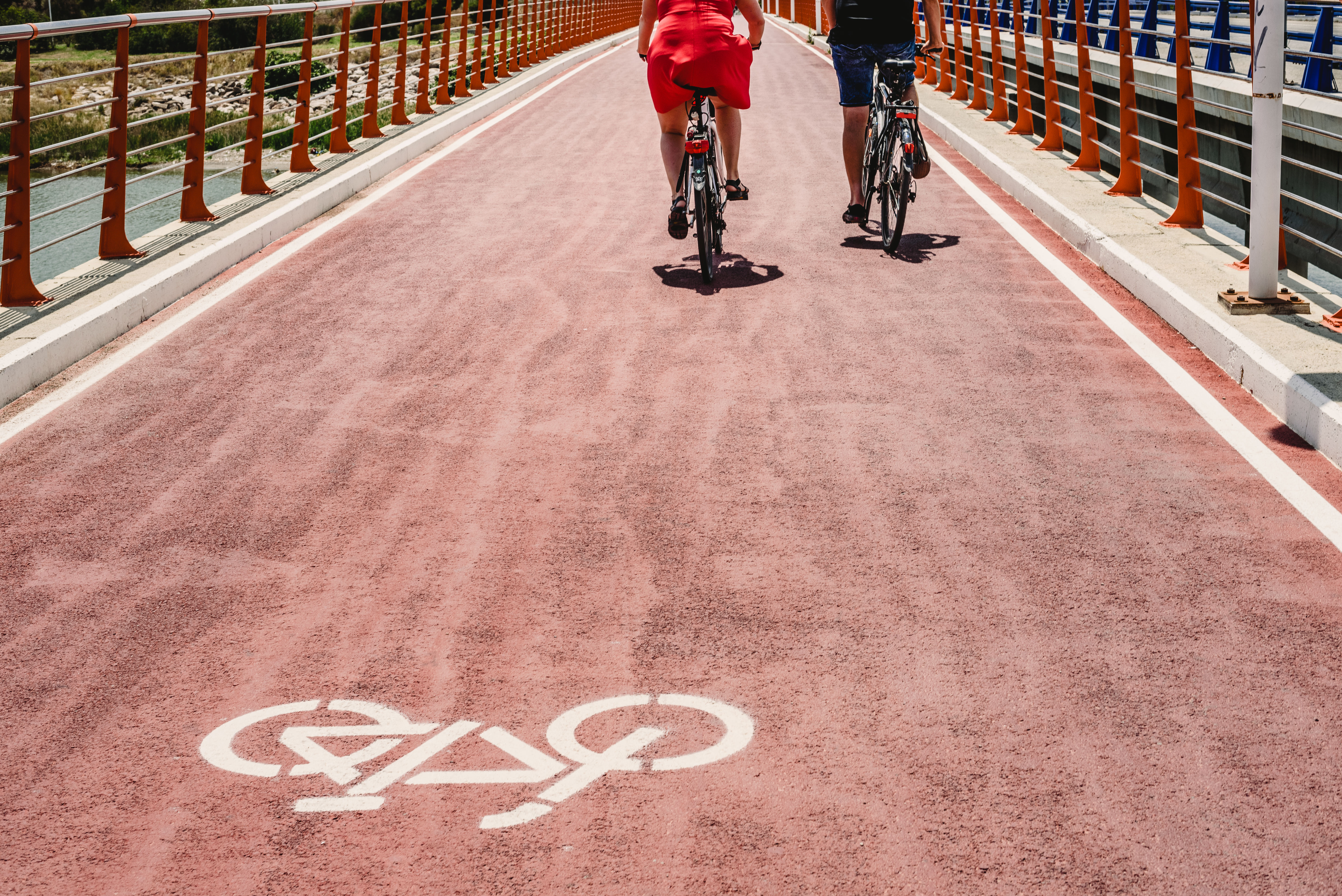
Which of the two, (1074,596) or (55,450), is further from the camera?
(55,450)

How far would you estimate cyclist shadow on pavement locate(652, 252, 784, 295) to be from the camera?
8.59 meters

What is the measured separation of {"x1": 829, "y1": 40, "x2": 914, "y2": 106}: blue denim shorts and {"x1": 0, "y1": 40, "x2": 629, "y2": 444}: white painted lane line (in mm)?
3812

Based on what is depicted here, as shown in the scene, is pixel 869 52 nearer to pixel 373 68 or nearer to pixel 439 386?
pixel 439 386

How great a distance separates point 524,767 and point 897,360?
3.96m

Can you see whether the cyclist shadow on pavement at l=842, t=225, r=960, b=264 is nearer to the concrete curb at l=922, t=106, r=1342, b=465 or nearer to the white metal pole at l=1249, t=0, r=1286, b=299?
the concrete curb at l=922, t=106, r=1342, b=465

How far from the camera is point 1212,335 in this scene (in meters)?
6.85

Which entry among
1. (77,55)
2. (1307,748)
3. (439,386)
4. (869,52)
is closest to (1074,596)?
(1307,748)

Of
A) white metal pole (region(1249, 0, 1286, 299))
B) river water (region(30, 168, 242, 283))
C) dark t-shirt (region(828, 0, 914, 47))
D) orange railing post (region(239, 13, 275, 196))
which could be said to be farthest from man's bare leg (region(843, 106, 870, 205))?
river water (region(30, 168, 242, 283))

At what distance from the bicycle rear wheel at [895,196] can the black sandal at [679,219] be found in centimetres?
139

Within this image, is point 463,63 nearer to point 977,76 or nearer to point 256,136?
point 977,76

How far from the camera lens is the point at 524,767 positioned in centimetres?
344

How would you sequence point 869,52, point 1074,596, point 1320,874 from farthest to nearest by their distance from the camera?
point 869,52, point 1074,596, point 1320,874

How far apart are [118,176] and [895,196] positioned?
4852mm

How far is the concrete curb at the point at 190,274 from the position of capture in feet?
22.2
